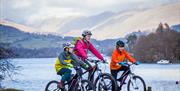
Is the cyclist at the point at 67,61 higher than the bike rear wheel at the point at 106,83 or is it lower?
higher

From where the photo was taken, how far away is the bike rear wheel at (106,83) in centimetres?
1648

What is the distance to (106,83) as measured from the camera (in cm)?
1669

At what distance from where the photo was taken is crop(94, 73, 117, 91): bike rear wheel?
16.5 meters

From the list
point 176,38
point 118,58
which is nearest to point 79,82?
point 118,58

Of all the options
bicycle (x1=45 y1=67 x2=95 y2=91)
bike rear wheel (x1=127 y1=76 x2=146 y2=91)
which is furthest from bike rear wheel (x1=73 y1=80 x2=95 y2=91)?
bike rear wheel (x1=127 y1=76 x2=146 y2=91)

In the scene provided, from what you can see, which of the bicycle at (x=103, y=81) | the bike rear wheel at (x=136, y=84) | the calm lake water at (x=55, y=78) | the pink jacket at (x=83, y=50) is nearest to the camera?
the bicycle at (x=103, y=81)

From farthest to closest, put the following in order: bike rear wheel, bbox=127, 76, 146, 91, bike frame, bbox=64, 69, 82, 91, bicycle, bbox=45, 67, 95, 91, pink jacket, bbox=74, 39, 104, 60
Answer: bike rear wheel, bbox=127, 76, 146, 91 < pink jacket, bbox=74, 39, 104, 60 < bike frame, bbox=64, 69, 82, 91 < bicycle, bbox=45, 67, 95, 91

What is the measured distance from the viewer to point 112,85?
1656cm

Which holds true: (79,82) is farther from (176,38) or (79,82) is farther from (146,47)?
(176,38)

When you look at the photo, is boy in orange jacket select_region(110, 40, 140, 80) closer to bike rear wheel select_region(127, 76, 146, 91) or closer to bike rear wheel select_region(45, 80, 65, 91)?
bike rear wheel select_region(127, 76, 146, 91)

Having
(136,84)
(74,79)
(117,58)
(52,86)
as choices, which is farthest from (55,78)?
(74,79)

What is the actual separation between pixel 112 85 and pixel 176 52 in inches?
6514

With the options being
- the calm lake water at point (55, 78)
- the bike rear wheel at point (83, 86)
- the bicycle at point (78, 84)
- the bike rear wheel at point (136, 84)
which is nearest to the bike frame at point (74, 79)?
the bicycle at point (78, 84)

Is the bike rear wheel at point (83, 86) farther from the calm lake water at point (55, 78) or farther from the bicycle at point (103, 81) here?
the calm lake water at point (55, 78)
